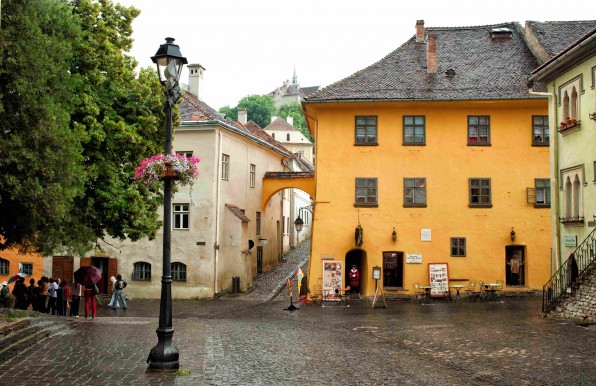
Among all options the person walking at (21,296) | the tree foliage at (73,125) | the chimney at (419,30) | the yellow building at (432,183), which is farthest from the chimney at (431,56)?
the person walking at (21,296)

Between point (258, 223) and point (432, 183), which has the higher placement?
point (432, 183)

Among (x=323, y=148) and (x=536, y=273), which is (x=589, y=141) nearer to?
(x=536, y=273)

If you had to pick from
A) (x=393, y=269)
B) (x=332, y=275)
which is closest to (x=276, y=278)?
(x=332, y=275)

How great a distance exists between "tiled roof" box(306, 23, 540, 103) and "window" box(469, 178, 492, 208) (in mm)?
3870

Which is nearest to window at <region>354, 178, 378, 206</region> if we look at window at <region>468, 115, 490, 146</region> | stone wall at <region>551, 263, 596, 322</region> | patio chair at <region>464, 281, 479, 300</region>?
window at <region>468, 115, 490, 146</region>

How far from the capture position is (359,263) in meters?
32.3

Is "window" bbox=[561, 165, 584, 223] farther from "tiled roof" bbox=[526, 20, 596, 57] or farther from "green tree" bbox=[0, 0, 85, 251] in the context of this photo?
"green tree" bbox=[0, 0, 85, 251]

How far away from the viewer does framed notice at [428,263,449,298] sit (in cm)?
2928

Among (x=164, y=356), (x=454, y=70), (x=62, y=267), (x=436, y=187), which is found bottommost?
(x=164, y=356)

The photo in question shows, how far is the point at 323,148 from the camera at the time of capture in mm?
30547

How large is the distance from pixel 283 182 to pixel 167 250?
95.5 feet

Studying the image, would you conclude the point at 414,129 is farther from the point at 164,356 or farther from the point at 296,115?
the point at 296,115

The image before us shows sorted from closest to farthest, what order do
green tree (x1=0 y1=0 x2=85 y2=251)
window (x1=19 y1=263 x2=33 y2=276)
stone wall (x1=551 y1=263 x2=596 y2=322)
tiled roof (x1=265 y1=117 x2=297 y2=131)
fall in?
green tree (x1=0 y1=0 x2=85 y2=251), stone wall (x1=551 y1=263 x2=596 y2=322), window (x1=19 y1=263 x2=33 y2=276), tiled roof (x1=265 y1=117 x2=297 y2=131)

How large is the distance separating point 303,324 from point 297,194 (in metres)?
37.6
